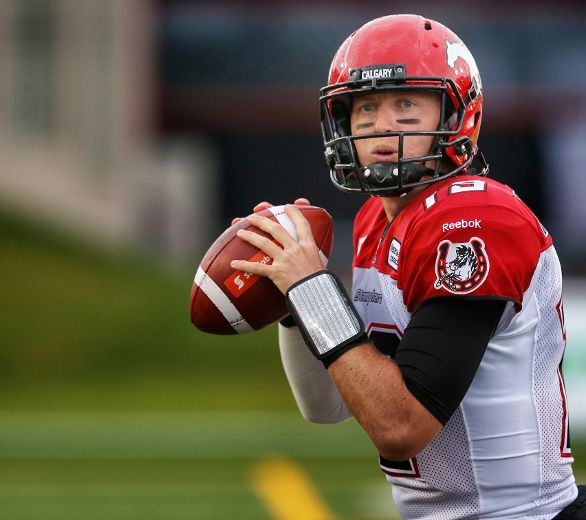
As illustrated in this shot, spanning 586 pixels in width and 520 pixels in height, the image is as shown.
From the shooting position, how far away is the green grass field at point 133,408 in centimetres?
582

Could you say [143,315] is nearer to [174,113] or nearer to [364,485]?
[174,113]

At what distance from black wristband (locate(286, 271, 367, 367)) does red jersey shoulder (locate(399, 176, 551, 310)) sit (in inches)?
4.7

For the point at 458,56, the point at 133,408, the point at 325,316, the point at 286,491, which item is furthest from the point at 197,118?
the point at 325,316

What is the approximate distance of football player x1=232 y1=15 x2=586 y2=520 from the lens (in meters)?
2.20

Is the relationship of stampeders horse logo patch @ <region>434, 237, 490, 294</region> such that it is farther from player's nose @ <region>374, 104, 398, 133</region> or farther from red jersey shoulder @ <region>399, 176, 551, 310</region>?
player's nose @ <region>374, 104, 398, 133</region>

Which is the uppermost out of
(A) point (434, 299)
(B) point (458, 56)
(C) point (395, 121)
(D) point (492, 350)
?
(B) point (458, 56)

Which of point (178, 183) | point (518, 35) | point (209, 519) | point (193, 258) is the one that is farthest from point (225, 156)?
point (209, 519)

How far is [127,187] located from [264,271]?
12.4 meters

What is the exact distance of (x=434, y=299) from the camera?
2.22 m

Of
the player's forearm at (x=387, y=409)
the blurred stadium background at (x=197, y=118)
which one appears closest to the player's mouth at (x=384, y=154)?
the player's forearm at (x=387, y=409)

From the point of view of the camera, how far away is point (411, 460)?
94.4 inches

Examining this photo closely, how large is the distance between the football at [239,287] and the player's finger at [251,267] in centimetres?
3

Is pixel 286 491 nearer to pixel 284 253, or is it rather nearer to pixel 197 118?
pixel 284 253

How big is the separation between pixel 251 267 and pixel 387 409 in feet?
1.48
